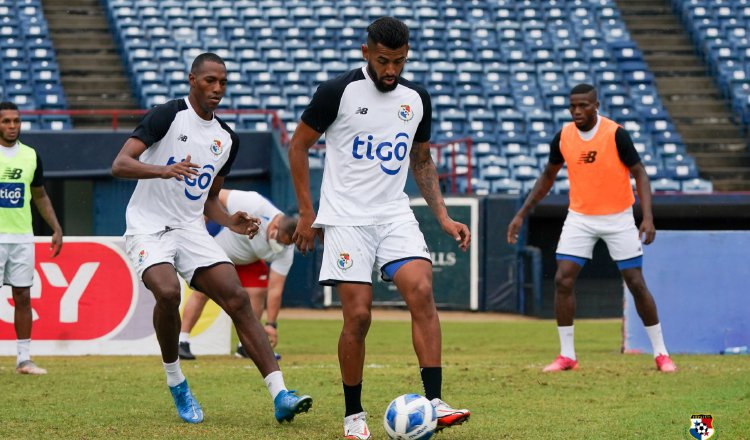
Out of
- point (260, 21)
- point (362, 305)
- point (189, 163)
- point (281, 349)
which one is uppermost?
point (260, 21)

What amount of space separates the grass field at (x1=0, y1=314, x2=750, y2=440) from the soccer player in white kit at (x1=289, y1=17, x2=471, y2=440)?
0.51 meters

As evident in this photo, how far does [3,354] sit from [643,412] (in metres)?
7.44

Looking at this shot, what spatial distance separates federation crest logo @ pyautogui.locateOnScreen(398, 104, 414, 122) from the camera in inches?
252

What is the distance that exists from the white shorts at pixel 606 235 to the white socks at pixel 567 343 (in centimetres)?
64

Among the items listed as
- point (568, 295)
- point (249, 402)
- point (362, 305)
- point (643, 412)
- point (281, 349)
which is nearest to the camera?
point (362, 305)

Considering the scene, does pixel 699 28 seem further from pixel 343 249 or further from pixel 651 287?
pixel 343 249

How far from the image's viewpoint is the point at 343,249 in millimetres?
6332

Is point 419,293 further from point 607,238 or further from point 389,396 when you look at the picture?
point 607,238

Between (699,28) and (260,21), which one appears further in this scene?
(699,28)

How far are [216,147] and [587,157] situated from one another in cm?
413

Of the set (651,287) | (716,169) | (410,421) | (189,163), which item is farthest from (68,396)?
(716,169)

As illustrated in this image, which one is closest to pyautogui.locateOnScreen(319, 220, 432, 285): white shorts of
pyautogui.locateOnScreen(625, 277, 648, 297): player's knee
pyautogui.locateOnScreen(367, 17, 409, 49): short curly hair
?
pyautogui.locateOnScreen(367, 17, 409, 49): short curly hair

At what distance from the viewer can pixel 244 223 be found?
24.0ft

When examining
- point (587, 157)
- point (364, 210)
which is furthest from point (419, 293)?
point (587, 157)
